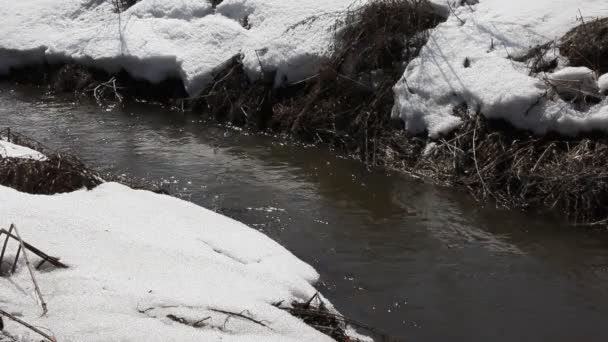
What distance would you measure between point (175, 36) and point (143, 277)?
314 inches

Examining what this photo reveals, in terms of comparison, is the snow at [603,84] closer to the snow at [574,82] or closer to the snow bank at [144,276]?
the snow at [574,82]

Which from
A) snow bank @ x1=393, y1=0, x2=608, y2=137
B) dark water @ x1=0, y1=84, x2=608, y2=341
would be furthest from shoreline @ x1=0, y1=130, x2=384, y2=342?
snow bank @ x1=393, y1=0, x2=608, y2=137

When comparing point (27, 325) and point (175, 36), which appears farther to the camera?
point (175, 36)

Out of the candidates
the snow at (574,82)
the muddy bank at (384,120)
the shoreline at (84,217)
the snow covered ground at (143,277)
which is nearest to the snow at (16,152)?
the shoreline at (84,217)

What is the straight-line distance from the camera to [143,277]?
3.85 metres

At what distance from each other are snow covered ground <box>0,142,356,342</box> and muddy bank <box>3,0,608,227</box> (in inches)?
111

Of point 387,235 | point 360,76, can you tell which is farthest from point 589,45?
point 387,235

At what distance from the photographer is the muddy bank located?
6789mm

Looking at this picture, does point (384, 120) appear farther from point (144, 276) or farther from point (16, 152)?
point (144, 276)

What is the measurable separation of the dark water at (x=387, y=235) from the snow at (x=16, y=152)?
128cm

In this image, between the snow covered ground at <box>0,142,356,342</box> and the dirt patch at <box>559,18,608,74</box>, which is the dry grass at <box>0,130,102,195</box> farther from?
the dirt patch at <box>559,18,608,74</box>

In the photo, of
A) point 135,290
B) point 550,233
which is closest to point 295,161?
point 550,233

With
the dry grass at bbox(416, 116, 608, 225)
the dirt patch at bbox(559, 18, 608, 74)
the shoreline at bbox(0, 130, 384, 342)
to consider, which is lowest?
the shoreline at bbox(0, 130, 384, 342)

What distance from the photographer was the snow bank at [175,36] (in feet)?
32.3
